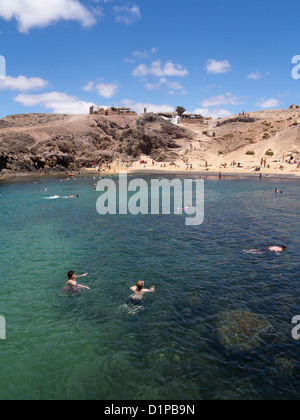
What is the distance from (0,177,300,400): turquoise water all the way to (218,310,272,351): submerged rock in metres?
0.06

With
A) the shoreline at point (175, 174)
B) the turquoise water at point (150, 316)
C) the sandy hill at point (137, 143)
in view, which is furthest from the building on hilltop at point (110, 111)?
the turquoise water at point (150, 316)

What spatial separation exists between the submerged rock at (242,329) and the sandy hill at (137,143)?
6847 cm

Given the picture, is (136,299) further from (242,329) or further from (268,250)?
(268,250)

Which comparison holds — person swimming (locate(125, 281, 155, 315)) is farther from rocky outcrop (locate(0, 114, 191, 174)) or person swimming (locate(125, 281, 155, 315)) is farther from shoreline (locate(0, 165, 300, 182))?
rocky outcrop (locate(0, 114, 191, 174))

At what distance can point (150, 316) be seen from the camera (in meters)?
10.1

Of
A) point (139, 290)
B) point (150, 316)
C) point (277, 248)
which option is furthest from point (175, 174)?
point (150, 316)

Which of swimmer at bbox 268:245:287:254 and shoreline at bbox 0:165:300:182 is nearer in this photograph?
swimmer at bbox 268:245:287:254

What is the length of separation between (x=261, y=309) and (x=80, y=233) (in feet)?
48.3

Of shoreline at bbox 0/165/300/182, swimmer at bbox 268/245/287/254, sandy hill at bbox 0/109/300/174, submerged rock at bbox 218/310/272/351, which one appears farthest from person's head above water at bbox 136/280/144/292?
sandy hill at bbox 0/109/300/174

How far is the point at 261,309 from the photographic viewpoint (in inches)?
408

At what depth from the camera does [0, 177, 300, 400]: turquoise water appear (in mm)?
7168

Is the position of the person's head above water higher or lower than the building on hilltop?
A: lower

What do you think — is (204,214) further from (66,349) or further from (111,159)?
(111,159)
